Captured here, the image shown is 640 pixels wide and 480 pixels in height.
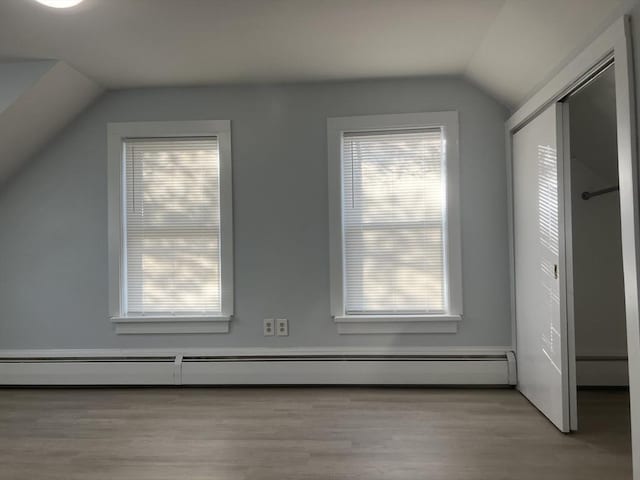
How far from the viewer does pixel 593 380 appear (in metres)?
3.44

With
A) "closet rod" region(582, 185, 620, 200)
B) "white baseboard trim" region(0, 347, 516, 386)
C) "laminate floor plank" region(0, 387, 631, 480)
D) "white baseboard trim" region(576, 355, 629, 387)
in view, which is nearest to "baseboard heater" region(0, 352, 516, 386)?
"white baseboard trim" region(0, 347, 516, 386)

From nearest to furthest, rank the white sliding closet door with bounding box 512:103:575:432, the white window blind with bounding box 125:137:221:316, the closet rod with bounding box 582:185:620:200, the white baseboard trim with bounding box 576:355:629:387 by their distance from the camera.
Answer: the white sliding closet door with bounding box 512:103:575:432, the closet rod with bounding box 582:185:620:200, the white baseboard trim with bounding box 576:355:629:387, the white window blind with bounding box 125:137:221:316

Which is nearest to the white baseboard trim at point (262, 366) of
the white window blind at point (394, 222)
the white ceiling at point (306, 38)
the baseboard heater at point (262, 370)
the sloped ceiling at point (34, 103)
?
the baseboard heater at point (262, 370)

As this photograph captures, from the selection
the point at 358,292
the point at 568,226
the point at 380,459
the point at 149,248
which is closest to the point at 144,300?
the point at 149,248

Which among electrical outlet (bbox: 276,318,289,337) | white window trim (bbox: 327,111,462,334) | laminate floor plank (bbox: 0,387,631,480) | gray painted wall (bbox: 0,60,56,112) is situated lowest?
laminate floor plank (bbox: 0,387,631,480)

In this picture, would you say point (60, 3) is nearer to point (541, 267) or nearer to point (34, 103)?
point (34, 103)

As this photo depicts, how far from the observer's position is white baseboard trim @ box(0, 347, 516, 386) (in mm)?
3469

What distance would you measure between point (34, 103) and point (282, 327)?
7.73 ft

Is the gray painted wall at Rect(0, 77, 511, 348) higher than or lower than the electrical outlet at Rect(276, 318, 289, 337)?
higher

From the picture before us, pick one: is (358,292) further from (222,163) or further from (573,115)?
(573,115)

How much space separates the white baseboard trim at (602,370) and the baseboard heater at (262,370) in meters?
0.52

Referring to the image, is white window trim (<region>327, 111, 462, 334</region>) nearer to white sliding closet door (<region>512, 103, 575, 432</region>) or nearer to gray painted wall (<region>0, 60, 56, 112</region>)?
white sliding closet door (<region>512, 103, 575, 432</region>)

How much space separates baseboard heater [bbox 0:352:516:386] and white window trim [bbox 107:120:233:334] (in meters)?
0.24

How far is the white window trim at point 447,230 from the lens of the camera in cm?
351
